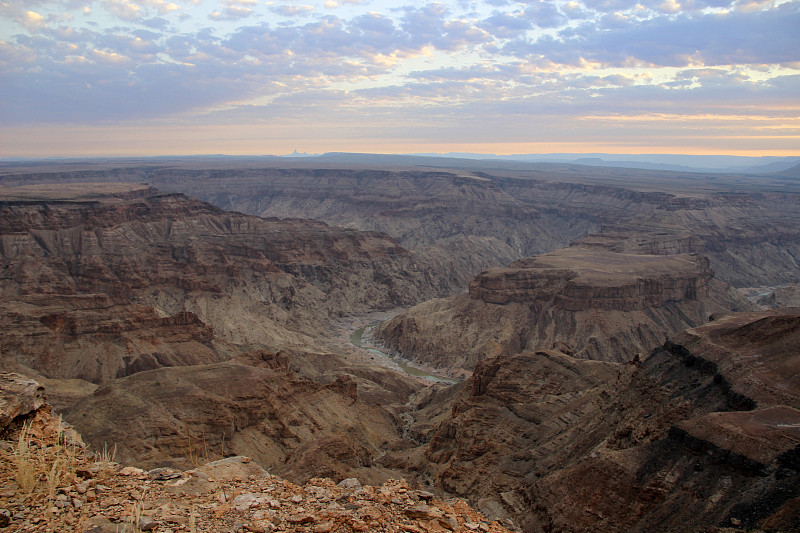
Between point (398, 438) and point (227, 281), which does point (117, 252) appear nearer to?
point (227, 281)

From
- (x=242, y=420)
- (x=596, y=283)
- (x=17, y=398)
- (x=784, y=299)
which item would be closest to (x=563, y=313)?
(x=596, y=283)

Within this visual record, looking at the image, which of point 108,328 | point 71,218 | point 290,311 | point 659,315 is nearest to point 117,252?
point 71,218

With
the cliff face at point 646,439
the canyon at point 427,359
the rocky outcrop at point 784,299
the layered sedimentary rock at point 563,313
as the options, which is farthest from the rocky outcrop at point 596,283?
the cliff face at point 646,439

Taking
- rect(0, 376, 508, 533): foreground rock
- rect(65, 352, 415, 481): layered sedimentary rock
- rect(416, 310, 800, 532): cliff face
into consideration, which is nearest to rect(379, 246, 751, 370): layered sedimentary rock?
rect(65, 352, 415, 481): layered sedimentary rock

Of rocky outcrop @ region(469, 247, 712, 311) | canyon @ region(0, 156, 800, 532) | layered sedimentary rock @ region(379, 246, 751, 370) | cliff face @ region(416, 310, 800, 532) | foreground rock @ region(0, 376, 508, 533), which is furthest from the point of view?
rocky outcrop @ region(469, 247, 712, 311)

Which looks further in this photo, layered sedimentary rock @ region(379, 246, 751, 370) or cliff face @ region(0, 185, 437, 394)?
layered sedimentary rock @ region(379, 246, 751, 370)

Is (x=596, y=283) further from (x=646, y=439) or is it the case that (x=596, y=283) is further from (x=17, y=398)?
(x=17, y=398)

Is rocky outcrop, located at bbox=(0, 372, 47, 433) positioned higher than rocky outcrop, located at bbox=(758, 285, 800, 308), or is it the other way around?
rocky outcrop, located at bbox=(0, 372, 47, 433)

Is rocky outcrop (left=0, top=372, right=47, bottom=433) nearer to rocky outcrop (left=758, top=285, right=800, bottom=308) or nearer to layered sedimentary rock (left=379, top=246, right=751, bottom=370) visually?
layered sedimentary rock (left=379, top=246, right=751, bottom=370)
